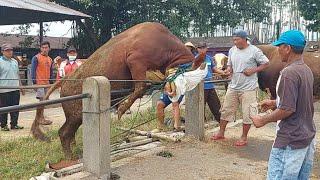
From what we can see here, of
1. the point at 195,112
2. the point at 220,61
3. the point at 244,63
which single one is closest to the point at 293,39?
the point at 244,63

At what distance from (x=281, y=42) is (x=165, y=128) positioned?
4403 mm

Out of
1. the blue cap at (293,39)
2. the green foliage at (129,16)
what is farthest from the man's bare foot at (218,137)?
the green foliage at (129,16)

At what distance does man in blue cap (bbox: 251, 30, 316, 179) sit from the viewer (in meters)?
3.50

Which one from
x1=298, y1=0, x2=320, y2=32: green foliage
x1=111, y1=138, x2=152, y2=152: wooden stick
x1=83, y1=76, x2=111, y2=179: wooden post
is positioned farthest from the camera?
x1=298, y1=0, x2=320, y2=32: green foliage

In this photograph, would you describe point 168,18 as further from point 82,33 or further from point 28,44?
point 28,44

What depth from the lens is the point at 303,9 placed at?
907 inches

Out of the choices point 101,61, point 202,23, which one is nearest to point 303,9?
point 202,23

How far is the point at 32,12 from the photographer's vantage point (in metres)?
15.8

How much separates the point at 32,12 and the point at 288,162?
13803 mm

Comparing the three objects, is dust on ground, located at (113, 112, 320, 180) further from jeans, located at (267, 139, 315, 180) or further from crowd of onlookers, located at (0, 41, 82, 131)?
crowd of onlookers, located at (0, 41, 82, 131)

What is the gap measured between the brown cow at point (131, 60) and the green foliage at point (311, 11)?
18.0 meters

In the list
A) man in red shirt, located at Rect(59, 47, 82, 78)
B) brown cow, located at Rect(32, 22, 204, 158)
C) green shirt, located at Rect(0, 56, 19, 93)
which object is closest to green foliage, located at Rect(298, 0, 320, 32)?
man in red shirt, located at Rect(59, 47, 82, 78)

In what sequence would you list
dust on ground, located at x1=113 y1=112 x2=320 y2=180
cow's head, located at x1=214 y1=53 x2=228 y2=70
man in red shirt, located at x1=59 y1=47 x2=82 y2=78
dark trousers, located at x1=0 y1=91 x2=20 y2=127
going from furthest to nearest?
cow's head, located at x1=214 y1=53 x2=228 y2=70
man in red shirt, located at x1=59 y1=47 x2=82 y2=78
dark trousers, located at x1=0 y1=91 x2=20 y2=127
dust on ground, located at x1=113 y1=112 x2=320 y2=180

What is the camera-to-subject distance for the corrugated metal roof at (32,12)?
538 inches
